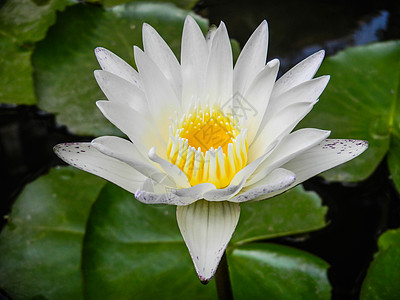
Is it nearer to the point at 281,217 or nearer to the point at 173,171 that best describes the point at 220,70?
the point at 173,171

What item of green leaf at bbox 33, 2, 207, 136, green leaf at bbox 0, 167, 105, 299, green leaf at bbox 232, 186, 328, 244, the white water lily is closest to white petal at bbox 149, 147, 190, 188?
the white water lily

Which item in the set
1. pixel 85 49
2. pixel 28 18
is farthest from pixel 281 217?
pixel 28 18

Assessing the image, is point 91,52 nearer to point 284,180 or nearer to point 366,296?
point 284,180

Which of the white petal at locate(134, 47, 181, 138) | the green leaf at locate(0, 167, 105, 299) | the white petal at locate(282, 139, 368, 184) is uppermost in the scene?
the white petal at locate(134, 47, 181, 138)

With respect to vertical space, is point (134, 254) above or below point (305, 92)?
below

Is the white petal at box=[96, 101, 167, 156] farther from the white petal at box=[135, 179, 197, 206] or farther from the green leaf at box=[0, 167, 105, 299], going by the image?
the green leaf at box=[0, 167, 105, 299]

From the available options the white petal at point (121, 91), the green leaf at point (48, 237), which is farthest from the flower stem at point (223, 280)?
the green leaf at point (48, 237)
